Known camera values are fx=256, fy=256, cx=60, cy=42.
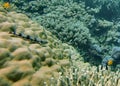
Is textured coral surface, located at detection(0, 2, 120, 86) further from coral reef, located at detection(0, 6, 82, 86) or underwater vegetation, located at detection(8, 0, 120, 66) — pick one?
underwater vegetation, located at detection(8, 0, 120, 66)

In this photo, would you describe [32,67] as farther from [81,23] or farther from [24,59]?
[81,23]

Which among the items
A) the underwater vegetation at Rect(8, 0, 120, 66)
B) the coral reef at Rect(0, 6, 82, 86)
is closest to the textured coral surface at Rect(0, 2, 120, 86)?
the coral reef at Rect(0, 6, 82, 86)

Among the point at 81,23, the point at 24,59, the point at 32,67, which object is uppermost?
the point at 24,59

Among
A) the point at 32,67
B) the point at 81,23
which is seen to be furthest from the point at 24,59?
the point at 81,23

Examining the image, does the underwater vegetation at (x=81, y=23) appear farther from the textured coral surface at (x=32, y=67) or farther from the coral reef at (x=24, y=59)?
the textured coral surface at (x=32, y=67)

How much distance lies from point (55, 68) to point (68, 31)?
5.75 metres

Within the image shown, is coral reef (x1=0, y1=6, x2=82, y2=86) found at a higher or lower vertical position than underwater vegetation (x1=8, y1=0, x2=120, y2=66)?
higher

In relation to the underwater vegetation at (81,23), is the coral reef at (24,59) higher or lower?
higher

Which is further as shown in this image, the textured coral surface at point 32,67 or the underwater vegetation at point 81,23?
the underwater vegetation at point 81,23

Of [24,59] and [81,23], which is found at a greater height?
[24,59]

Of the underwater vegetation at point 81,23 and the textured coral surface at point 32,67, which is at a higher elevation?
the textured coral surface at point 32,67

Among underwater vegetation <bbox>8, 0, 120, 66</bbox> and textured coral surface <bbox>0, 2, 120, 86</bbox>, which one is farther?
underwater vegetation <bbox>8, 0, 120, 66</bbox>

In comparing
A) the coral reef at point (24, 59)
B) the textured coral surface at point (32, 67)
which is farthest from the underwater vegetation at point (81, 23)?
the textured coral surface at point (32, 67)

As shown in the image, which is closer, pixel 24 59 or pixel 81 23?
pixel 24 59
